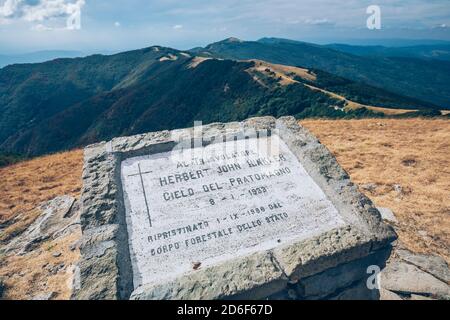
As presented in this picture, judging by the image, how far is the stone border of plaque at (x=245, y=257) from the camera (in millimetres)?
4066

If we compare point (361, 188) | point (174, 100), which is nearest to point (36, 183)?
point (361, 188)

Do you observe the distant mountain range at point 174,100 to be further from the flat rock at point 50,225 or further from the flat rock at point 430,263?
the flat rock at point 50,225

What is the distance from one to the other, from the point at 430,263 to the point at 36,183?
11.1 metres

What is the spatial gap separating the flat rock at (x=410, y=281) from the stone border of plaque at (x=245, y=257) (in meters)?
0.24

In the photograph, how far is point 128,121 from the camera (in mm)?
70875

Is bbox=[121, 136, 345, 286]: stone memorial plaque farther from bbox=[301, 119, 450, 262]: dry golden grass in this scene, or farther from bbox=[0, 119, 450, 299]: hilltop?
bbox=[301, 119, 450, 262]: dry golden grass

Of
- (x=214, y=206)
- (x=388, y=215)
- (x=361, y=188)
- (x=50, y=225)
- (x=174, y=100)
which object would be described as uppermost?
(x=214, y=206)

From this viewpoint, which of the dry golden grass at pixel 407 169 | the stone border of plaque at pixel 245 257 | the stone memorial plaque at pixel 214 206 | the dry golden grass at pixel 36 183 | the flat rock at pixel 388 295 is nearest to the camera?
the stone border of plaque at pixel 245 257

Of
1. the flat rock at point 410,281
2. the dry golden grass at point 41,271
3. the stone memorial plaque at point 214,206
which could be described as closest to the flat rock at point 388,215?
the flat rock at point 410,281

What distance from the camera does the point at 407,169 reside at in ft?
29.1

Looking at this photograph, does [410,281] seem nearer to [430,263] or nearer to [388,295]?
[388,295]

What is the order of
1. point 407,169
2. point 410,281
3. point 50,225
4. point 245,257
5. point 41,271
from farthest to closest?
1. point 407,169
2. point 50,225
3. point 41,271
4. point 410,281
5. point 245,257

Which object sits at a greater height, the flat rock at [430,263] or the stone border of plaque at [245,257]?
the stone border of plaque at [245,257]

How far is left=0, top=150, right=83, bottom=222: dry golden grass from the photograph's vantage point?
8.97 meters
